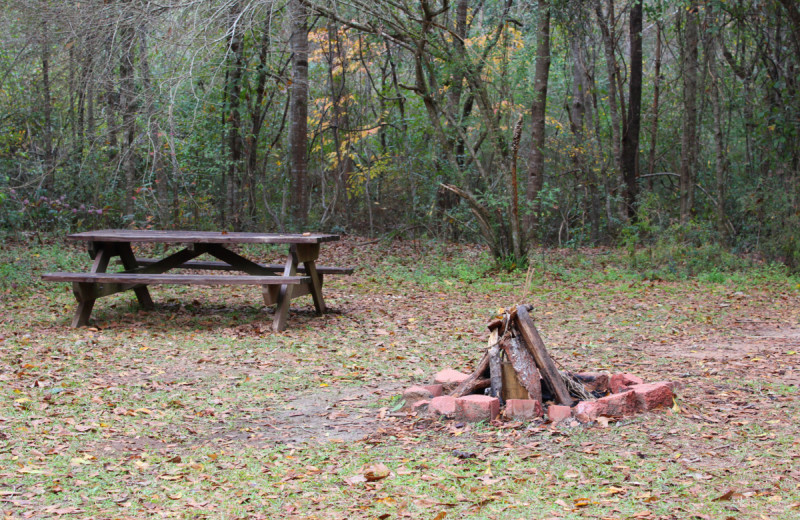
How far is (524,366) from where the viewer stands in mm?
4371

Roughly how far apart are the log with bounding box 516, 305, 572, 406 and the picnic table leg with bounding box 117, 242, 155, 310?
202 inches

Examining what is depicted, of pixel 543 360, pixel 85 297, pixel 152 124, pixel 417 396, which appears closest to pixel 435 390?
pixel 417 396

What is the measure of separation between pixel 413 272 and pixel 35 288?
5.18 metres

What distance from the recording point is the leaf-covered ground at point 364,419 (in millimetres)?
3203

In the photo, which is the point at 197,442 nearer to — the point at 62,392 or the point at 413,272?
the point at 62,392

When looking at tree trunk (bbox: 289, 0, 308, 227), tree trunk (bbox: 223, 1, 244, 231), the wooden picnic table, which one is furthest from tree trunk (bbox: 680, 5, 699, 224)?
tree trunk (bbox: 223, 1, 244, 231)

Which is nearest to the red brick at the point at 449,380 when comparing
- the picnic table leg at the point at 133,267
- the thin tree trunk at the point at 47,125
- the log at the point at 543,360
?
the log at the point at 543,360

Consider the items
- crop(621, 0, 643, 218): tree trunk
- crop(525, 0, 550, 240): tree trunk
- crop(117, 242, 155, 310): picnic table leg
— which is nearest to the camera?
crop(117, 242, 155, 310): picnic table leg

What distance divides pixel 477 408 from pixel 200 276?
371 centimetres

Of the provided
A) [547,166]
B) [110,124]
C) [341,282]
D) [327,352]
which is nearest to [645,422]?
[327,352]

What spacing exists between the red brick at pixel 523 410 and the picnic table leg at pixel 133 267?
533 centimetres

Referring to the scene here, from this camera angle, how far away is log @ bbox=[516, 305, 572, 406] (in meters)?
4.30

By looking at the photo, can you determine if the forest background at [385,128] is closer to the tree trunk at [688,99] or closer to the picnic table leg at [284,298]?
the tree trunk at [688,99]

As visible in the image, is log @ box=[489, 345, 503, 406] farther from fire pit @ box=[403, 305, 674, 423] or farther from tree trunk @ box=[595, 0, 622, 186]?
tree trunk @ box=[595, 0, 622, 186]
